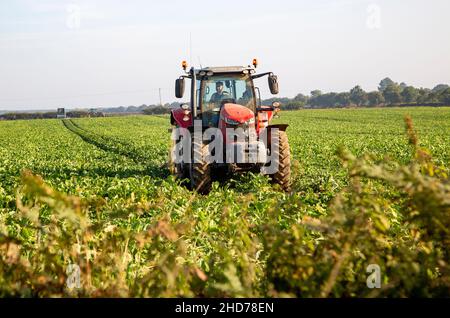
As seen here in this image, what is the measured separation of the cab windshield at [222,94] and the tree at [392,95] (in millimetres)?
85915

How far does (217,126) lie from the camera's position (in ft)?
29.9

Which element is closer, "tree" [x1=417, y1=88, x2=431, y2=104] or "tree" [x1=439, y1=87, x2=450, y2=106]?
"tree" [x1=439, y1=87, x2=450, y2=106]

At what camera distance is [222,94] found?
9.36 meters

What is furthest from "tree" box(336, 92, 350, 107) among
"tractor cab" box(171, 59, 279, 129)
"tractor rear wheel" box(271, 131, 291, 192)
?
"tractor rear wheel" box(271, 131, 291, 192)

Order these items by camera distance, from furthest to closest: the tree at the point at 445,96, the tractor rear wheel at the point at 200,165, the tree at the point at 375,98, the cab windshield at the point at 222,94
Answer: the tree at the point at 375,98
the tree at the point at 445,96
the cab windshield at the point at 222,94
the tractor rear wheel at the point at 200,165

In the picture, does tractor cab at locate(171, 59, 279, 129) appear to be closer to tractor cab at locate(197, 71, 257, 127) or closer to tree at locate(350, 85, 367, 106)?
tractor cab at locate(197, 71, 257, 127)

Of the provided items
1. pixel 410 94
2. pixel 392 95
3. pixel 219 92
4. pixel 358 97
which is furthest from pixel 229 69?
pixel 358 97

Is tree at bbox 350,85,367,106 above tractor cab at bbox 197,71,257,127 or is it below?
above

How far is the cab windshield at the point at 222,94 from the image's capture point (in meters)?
9.27

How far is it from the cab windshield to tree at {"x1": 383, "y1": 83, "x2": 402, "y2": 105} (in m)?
85.9

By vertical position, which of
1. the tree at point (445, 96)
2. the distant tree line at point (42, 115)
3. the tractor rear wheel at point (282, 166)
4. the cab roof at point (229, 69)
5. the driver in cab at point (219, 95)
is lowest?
the tractor rear wheel at point (282, 166)

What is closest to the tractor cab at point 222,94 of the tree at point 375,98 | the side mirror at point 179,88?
the side mirror at point 179,88

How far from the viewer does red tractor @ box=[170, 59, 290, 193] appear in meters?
8.47

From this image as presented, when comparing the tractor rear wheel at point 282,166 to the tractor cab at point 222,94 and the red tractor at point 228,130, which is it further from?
the tractor cab at point 222,94
